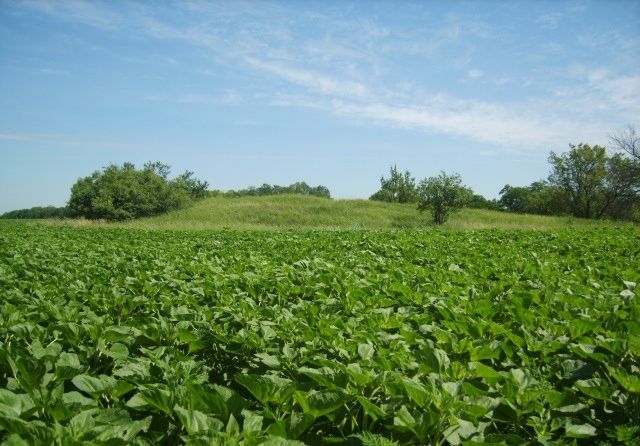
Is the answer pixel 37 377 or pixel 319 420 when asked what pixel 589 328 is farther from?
pixel 37 377

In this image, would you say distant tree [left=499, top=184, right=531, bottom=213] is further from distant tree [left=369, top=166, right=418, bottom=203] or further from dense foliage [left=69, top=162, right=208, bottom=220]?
dense foliage [left=69, top=162, right=208, bottom=220]

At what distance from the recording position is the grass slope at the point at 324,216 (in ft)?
130

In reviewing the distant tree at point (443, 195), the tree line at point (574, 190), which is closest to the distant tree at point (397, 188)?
the tree line at point (574, 190)

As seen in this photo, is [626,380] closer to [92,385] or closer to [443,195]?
[92,385]

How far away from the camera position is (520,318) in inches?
116

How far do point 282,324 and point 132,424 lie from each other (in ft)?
4.74

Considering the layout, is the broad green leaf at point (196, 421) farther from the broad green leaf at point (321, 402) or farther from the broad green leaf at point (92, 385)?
the broad green leaf at point (92, 385)

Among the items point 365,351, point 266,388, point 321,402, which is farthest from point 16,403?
Result: point 365,351

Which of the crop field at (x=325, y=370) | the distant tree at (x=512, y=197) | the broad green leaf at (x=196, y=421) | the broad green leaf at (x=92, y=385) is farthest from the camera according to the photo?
the distant tree at (x=512, y=197)

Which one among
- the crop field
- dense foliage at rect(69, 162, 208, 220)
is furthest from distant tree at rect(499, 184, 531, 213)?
the crop field

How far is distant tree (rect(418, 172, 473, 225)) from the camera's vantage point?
38.8 metres

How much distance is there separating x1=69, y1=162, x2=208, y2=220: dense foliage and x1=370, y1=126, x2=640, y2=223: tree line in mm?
32132

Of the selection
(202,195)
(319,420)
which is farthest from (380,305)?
(202,195)

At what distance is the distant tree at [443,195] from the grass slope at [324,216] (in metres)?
1.20
